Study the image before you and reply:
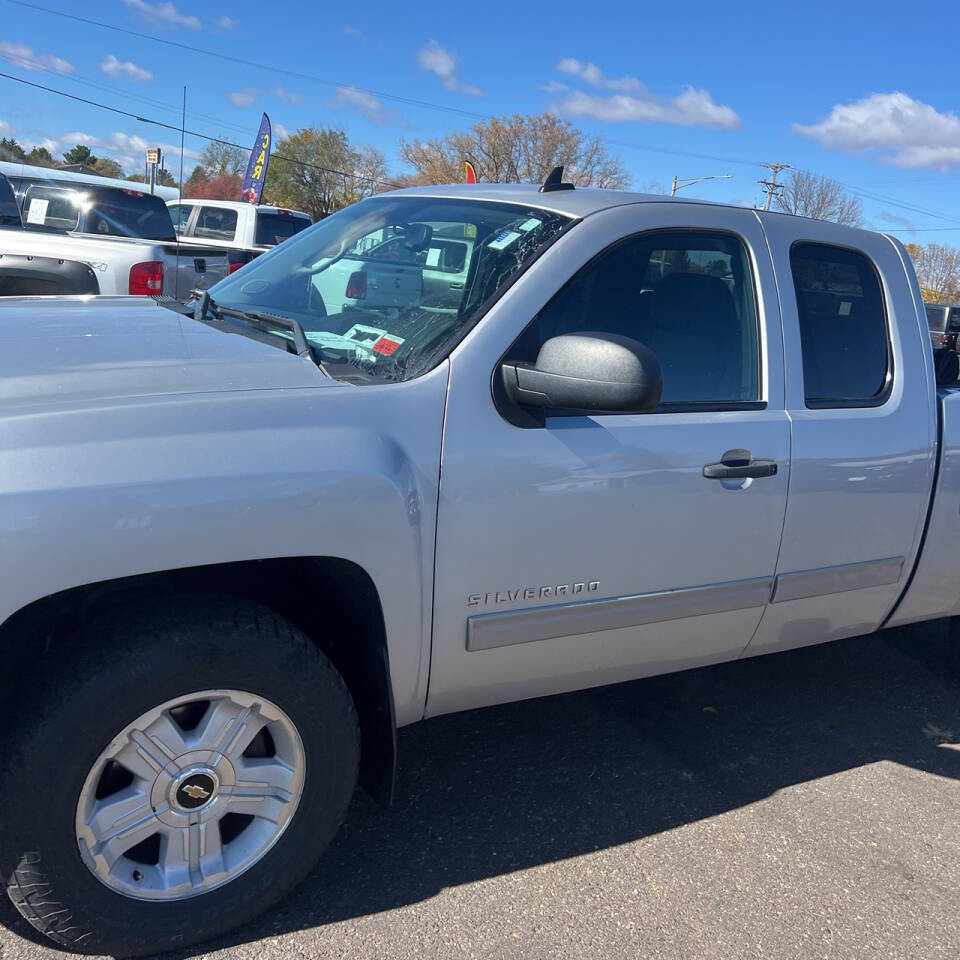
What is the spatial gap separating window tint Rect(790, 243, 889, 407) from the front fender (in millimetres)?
1370

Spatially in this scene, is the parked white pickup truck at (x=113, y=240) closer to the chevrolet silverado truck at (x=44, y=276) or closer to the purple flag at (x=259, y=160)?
the chevrolet silverado truck at (x=44, y=276)

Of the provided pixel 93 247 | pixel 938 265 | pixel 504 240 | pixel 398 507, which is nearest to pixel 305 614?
pixel 398 507

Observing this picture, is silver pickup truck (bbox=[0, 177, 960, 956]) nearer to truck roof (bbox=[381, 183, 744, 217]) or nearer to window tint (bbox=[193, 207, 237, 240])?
truck roof (bbox=[381, 183, 744, 217])

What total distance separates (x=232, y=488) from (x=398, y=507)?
0.39 m

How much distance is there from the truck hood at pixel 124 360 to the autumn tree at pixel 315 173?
163ft

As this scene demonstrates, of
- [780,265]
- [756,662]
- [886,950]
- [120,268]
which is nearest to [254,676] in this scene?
[886,950]

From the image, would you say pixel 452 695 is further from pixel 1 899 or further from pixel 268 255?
pixel 268 255

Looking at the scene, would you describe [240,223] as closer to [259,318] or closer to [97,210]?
[97,210]

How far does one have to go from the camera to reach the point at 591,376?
7.74 ft

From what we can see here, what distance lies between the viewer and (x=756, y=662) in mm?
4297

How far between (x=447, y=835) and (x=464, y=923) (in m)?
0.38

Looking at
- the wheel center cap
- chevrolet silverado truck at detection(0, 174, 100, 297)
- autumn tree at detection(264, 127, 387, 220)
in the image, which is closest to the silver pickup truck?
the wheel center cap

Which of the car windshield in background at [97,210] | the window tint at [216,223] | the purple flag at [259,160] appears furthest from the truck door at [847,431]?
the purple flag at [259,160]

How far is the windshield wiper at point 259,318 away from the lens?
2602 mm
